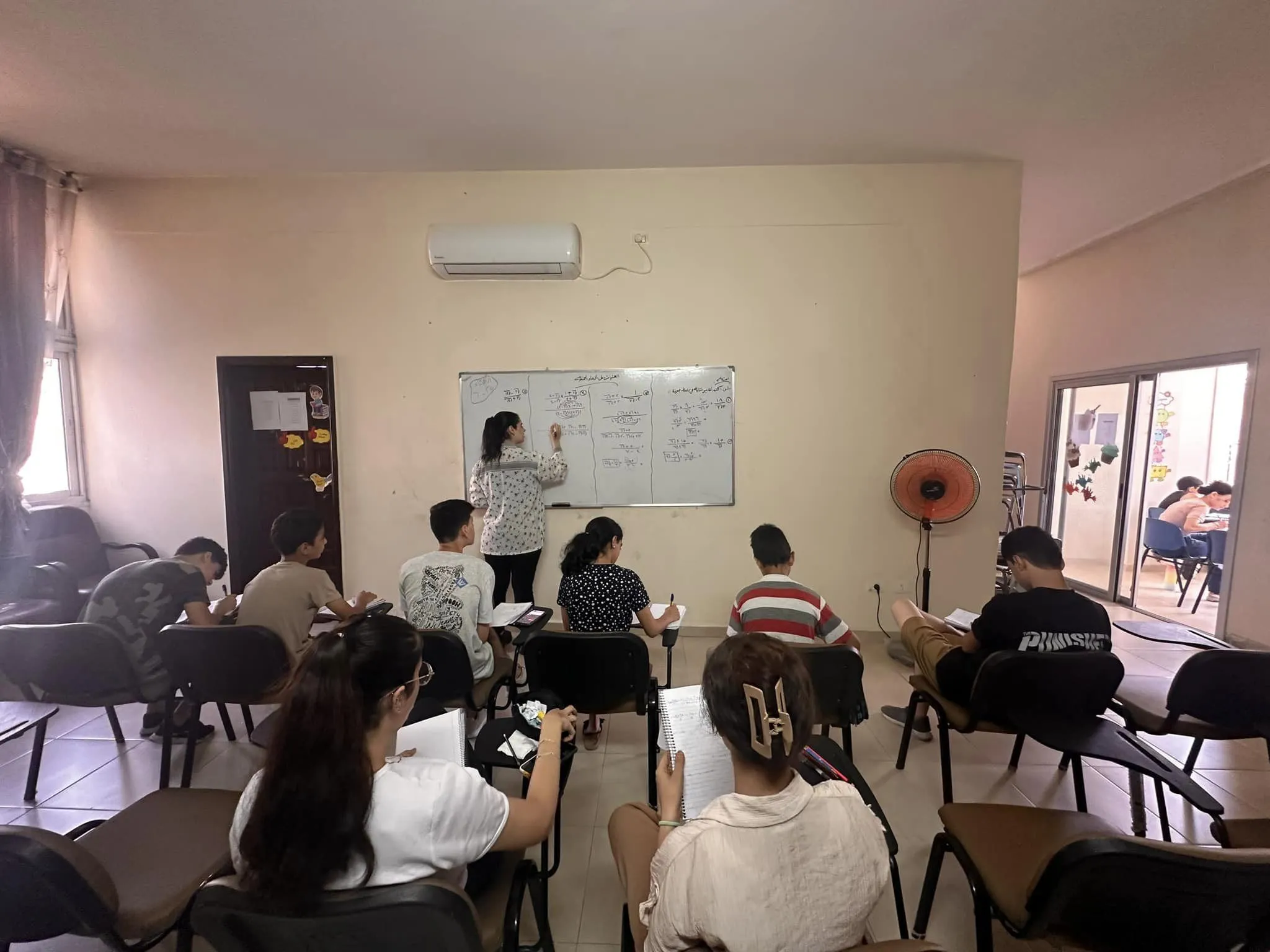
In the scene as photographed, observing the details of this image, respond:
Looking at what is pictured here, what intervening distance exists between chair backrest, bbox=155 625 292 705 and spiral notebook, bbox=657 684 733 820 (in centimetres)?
146

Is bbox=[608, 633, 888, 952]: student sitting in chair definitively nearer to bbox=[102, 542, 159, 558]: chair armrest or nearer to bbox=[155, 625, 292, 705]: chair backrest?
bbox=[155, 625, 292, 705]: chair backrest

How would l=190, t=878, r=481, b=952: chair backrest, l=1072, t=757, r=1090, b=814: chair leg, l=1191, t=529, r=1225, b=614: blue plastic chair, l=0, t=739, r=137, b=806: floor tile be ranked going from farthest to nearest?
l=1191, t=529, r=1225, b=614: blue plastic chair → l=0, t=739, r=137, b=806: floor tile → l=1072, t=757, r=1090, b=814: chair leg → l=190, t=878, r=481, b=952: chair backrest

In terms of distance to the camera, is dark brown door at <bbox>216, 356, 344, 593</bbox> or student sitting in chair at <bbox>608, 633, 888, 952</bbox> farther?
dark brown door at <bbox>216, 356, 344, 593</bbox>

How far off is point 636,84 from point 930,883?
10.4 feet

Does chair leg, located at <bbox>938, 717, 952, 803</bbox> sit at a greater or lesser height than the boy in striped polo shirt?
lesser

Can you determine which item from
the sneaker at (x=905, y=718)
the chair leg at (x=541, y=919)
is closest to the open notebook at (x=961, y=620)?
the sneaker at (x=905, y=718)

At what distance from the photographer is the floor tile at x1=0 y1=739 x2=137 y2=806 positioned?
206 cm

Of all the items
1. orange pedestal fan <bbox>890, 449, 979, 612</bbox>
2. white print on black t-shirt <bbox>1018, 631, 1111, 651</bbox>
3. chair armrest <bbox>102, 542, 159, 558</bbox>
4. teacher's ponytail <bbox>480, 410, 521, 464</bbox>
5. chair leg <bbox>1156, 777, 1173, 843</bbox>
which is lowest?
chair leg <bbox>1156, 777, 1173, 843</bbox>

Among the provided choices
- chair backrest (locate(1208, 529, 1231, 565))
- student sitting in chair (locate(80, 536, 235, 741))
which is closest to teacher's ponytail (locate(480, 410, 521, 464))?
student sitting in chair (locate(80, 536, 235, 741))

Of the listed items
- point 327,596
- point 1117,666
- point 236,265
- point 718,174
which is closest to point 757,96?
point 718,174

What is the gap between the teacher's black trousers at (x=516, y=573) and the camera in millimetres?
3242

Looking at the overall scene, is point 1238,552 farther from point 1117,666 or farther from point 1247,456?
point 1117,666

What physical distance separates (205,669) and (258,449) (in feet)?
6.98

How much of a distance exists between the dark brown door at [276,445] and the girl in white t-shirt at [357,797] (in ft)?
9.88
